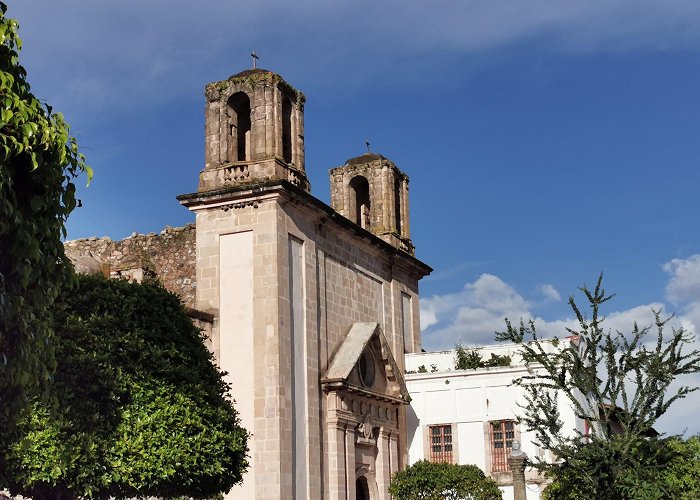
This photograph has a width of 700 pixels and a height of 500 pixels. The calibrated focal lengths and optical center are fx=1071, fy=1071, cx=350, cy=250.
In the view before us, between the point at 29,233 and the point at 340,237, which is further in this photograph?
the point at 340,237

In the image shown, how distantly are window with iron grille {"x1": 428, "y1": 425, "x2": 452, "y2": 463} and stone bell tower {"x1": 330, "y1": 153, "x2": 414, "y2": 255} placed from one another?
6287mm

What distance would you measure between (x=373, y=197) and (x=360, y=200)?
1.29 metres

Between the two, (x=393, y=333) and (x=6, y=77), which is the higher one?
(x=393, y=333)

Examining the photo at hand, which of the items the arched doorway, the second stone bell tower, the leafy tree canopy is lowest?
the leafy tree canopy

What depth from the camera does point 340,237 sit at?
102 feet

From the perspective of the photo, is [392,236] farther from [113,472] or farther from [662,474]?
[113,472]

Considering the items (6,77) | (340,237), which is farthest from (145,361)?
(340,237)

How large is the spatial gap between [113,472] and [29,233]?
9116 mm

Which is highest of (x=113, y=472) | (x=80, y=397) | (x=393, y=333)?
(x=393, y=333)

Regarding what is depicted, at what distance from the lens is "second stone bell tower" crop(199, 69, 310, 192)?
2797 cm

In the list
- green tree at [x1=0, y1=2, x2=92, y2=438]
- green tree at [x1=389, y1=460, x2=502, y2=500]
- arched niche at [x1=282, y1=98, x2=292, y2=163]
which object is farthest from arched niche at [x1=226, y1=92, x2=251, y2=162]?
green tree at [x1=0, y1=2, x2=92, y2=438]

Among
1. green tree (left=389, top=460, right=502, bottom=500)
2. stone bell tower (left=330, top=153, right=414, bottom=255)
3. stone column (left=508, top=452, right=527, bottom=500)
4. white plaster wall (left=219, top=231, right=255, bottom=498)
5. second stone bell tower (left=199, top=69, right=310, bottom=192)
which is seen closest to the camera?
stone column (left=508, top=452, right=527, bottom=500)

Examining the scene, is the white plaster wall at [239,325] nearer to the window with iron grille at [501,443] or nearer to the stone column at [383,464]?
the stone column at [383,464]

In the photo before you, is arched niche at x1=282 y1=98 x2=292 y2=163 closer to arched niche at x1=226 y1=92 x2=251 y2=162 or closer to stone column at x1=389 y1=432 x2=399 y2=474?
arched niche at x1=226 y1=92 x2=251 y2=162
